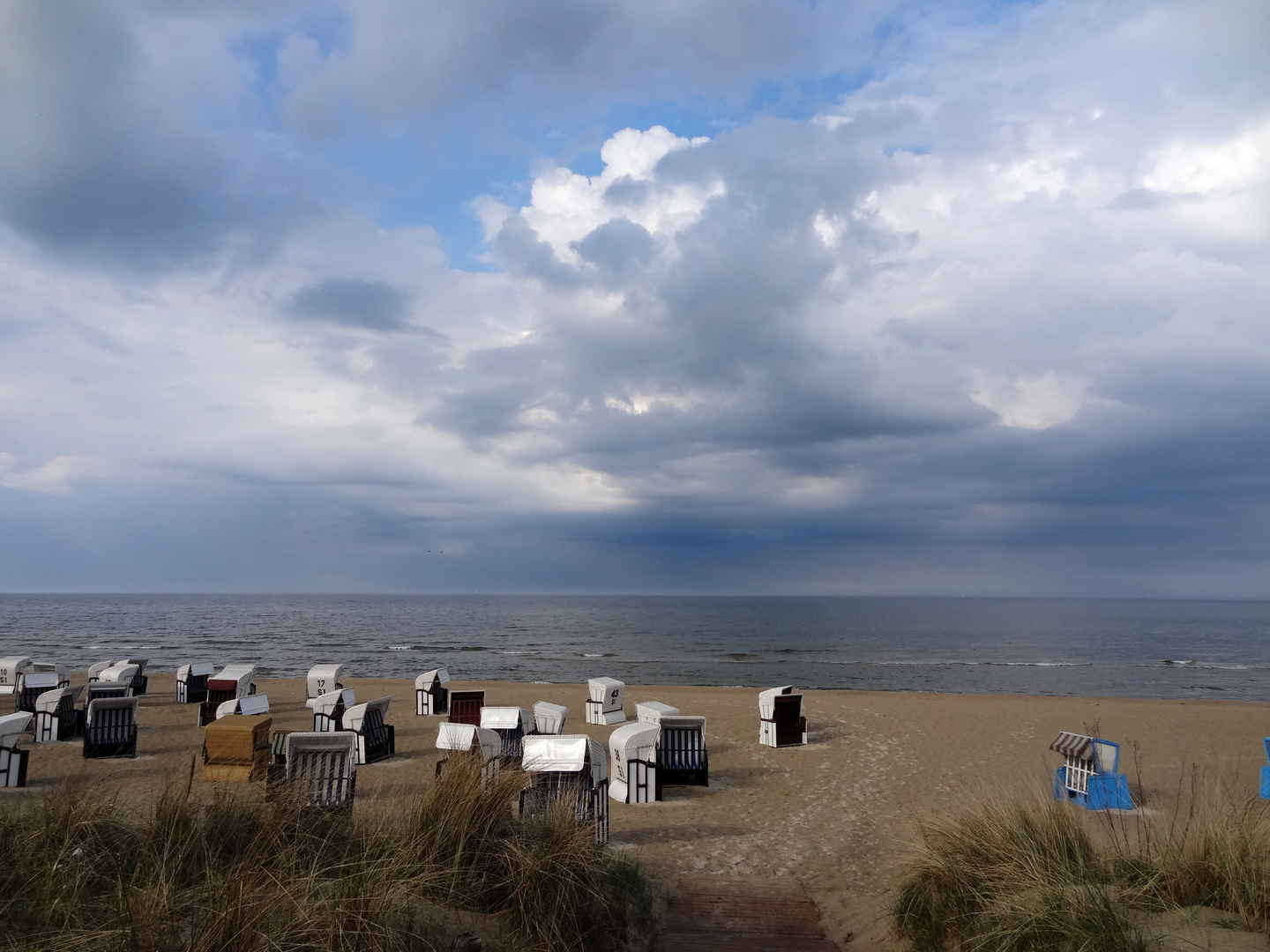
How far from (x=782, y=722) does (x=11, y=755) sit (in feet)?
35.4

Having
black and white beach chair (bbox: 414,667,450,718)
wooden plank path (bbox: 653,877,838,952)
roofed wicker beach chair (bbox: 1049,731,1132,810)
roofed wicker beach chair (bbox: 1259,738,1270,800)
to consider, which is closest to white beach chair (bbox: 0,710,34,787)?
black and white beach chair (bbox: 414,667,450,718)

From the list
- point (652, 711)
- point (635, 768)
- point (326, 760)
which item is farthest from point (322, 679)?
point (326, 760)

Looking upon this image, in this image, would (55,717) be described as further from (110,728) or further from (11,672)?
(11,672)

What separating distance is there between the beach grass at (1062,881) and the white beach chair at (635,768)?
4052 millimetres

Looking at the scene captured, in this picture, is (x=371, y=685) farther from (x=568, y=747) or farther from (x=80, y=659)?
(x=80, y=659)

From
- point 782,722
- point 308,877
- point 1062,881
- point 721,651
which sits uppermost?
point 308,877

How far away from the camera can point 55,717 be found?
40.3 feet

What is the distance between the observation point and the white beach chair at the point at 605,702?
14.9m

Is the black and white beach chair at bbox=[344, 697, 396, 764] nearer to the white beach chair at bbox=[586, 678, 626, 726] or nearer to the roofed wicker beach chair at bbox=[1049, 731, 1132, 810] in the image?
the white beach chair at bbox=[586, 678, 626, 726]

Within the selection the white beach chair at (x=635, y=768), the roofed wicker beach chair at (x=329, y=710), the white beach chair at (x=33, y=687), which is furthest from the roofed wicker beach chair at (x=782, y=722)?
the white beach chair at (x=33, y=687)

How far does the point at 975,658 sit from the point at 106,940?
4501 centimetres

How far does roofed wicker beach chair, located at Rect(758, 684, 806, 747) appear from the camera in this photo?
494 inches

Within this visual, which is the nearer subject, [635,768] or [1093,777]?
[1093,777]

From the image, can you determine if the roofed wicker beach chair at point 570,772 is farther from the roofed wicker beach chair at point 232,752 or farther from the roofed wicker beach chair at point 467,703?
the roofed wicker beach chair at point 467,703
